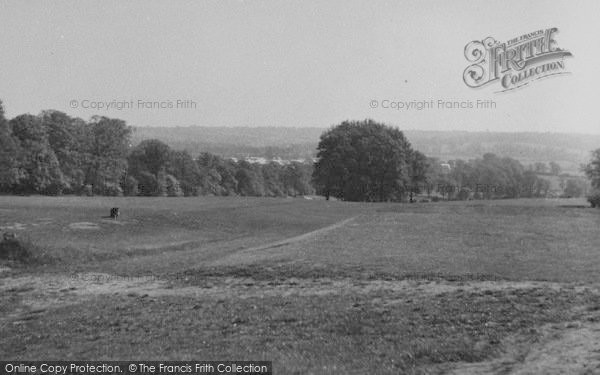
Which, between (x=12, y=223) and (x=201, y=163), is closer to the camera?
(x=12, y=223)

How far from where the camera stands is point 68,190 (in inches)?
4429

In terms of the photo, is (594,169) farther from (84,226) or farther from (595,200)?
(84,226)

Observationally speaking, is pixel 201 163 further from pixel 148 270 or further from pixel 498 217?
pixel 148 270

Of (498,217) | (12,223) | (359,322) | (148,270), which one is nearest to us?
(359,322)

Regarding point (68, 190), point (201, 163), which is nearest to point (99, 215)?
point (68, 190)

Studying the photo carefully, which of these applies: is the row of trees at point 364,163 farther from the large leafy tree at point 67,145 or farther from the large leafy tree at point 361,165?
the large leafy tree at point 67,145

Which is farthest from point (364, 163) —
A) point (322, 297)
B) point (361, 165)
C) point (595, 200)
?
point (322, 297)

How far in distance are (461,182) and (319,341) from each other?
576 ft

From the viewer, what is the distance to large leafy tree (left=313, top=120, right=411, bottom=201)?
96625mm

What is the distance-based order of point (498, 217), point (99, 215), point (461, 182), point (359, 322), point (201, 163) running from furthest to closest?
point (461, 182) → point (201, 163) → point (498, 217) → point (99, 215) → point (359, 322)

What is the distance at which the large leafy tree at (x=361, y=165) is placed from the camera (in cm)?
9662
